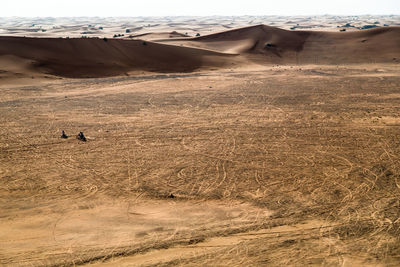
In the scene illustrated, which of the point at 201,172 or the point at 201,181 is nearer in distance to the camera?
the point at 201,181

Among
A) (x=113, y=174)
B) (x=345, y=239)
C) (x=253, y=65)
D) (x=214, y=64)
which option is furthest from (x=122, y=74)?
(x=345, y=239)

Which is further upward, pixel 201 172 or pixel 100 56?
pixel 100 56

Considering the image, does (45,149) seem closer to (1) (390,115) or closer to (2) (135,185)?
(2) (135,185)

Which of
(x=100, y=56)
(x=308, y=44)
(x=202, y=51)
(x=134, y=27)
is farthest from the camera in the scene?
(x=134, y=27)

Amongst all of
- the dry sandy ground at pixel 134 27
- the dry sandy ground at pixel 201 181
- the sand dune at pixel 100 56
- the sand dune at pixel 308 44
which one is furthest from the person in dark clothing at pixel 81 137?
the dry sandy ground at pixel 134 27

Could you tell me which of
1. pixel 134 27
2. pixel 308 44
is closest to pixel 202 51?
pixel 308 44

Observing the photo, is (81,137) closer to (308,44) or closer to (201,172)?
(201,172)

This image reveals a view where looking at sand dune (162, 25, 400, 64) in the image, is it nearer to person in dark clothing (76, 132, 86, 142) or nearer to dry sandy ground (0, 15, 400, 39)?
dry sandy ground (0, 15, 400, 39)
